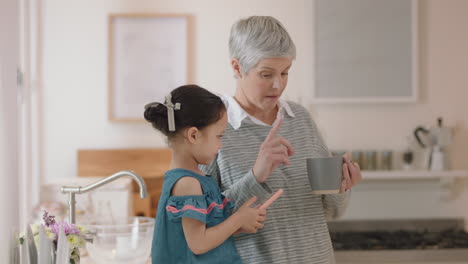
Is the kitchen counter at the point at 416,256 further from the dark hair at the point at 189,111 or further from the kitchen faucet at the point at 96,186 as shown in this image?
the dark hair at the point at 189,111

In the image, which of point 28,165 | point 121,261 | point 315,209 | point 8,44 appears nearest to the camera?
point 8,44

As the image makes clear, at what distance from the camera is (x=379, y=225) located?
11.4 ft

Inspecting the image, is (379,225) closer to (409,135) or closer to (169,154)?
(409,135)

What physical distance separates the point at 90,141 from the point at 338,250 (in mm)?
1509

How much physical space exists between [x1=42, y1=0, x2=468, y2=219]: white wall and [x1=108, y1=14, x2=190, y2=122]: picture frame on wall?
5 cm

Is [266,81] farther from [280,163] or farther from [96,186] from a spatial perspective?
[96,186]

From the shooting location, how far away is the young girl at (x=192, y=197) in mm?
1211

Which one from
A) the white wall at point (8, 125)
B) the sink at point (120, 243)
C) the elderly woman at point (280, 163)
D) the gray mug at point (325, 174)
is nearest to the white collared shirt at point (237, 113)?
the elderly woman at point (280, 163)

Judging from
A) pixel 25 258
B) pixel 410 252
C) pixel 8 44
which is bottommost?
pixel 410 252

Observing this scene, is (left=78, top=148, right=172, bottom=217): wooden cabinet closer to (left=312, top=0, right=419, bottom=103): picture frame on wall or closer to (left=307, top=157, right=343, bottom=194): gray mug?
(left=312, top=0, right=419, bottom=103): picture frame on wall

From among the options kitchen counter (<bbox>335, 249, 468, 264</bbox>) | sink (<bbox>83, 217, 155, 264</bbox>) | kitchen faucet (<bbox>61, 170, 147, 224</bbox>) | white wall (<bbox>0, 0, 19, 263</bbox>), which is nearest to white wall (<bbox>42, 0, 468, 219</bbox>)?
kitchen counter (<bbox>335, 249, 468, 264</bbox>)

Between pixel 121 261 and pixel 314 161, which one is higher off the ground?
pixel 314 161

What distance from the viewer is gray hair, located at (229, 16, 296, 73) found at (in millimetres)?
1405

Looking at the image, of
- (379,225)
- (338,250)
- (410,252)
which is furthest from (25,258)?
(379,225)
